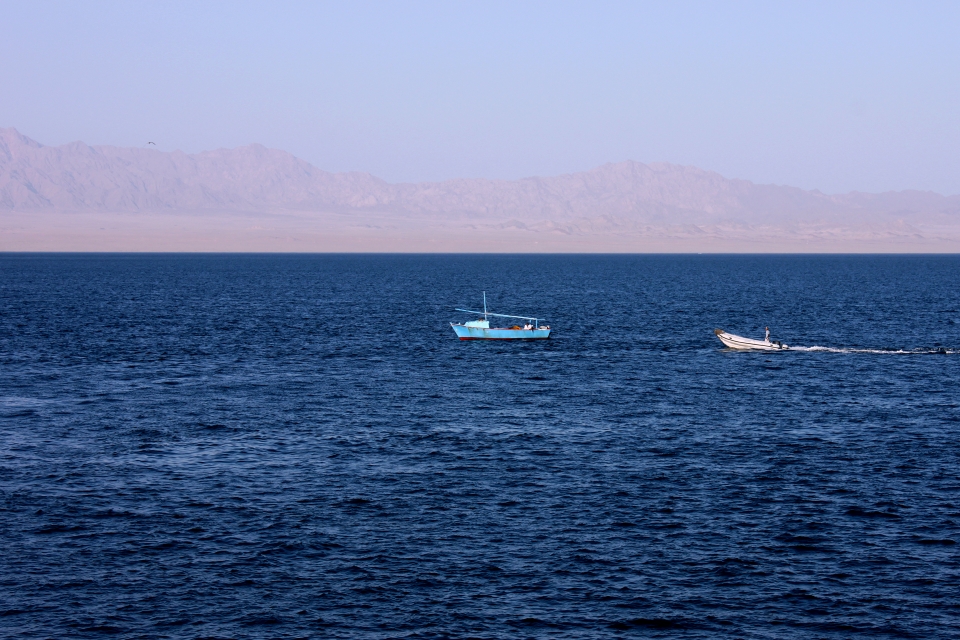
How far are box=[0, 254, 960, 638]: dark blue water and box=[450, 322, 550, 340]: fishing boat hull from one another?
566 inches

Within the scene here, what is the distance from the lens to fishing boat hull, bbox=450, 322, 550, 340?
111750mm

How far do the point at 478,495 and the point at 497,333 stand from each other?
64.1 meters

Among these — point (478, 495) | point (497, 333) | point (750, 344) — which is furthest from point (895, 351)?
point (478, 495)

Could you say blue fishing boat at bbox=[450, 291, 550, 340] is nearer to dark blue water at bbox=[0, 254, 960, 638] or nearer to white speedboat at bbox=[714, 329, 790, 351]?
dark blue water at bbox=[0, 254, 960, 638]

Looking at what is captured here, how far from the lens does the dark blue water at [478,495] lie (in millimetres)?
35719

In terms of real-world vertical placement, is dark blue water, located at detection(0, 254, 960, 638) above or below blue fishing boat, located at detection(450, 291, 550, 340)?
below

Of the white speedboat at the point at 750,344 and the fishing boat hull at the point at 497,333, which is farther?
the fishing boat hull at the point at 497,333

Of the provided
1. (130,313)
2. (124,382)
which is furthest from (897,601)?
(130,313)

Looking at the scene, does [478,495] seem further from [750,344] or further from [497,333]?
[497,333]

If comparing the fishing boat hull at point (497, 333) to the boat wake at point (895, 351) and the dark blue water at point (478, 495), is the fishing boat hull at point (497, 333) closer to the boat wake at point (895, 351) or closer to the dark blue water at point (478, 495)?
the dark blue water at point (478, 495)

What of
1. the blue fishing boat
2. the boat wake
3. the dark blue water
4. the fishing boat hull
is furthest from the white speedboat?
the fishing boat hull

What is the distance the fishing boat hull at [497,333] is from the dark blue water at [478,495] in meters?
14.4

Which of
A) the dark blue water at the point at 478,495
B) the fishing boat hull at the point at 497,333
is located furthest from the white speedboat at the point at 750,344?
the fishing boat hull at the point at 497,333

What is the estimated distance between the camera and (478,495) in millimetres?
48406
